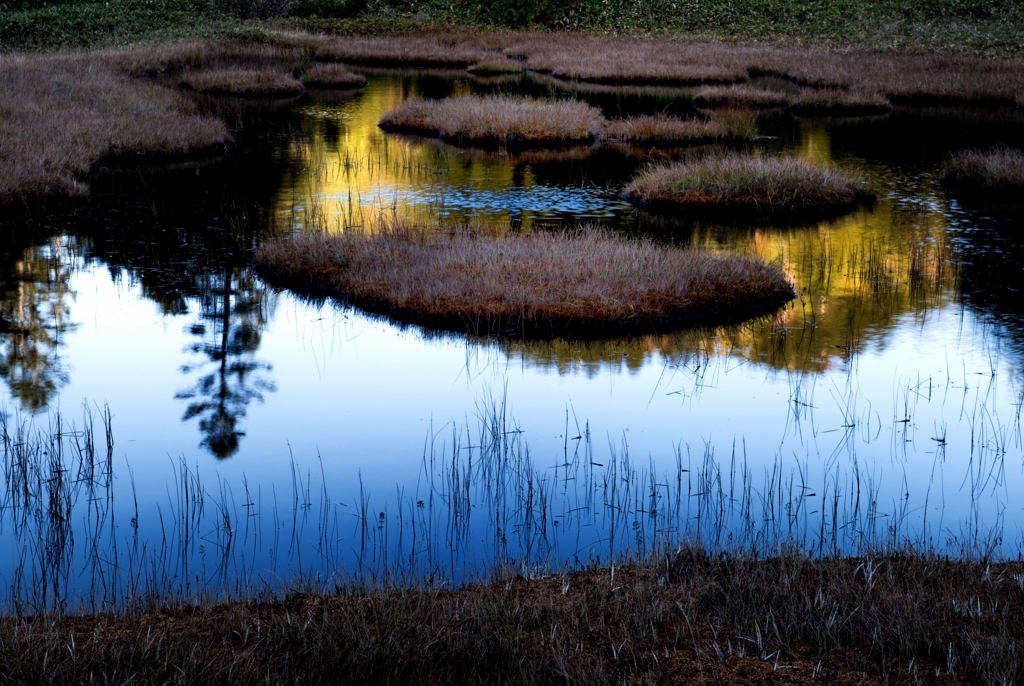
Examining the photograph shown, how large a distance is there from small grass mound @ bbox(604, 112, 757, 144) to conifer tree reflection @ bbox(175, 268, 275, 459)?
1506 centimetres

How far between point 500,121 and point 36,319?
1650 cm

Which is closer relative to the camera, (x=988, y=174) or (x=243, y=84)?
(x=988, y=174)

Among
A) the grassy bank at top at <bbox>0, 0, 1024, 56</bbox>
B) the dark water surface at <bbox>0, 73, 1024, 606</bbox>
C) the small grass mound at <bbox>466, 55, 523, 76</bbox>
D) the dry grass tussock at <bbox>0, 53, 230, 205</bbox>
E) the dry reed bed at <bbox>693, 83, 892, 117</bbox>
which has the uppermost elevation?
the grassy bank at top at <bbox>0, 0, 1024, 56</bbox>

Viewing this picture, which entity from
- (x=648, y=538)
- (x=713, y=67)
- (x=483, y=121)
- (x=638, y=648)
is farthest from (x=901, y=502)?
(x=713, y=67)

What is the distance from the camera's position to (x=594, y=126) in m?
28.4

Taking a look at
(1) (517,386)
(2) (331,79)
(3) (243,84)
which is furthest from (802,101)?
(1) (517,386)

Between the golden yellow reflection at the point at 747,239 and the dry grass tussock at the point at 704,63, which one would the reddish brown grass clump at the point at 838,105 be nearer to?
the dry grass tussock at the point at 704,63

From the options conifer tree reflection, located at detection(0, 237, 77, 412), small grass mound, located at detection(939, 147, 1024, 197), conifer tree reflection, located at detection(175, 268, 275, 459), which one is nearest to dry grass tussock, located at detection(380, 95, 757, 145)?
small grass mound, located at detection(939, 147, 1024, 197)

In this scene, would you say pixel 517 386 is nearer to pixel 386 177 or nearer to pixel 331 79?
pixel 386 177

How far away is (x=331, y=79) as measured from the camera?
3972 centimetres

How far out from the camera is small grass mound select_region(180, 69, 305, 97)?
121 feet

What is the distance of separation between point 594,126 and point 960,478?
829 inches

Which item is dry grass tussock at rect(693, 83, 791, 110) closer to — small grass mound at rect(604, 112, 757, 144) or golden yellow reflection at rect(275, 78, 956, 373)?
golden yellow reflection at rect(275, 78, 956, 373)

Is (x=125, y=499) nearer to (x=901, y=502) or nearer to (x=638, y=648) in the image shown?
(x=638, y=648)
